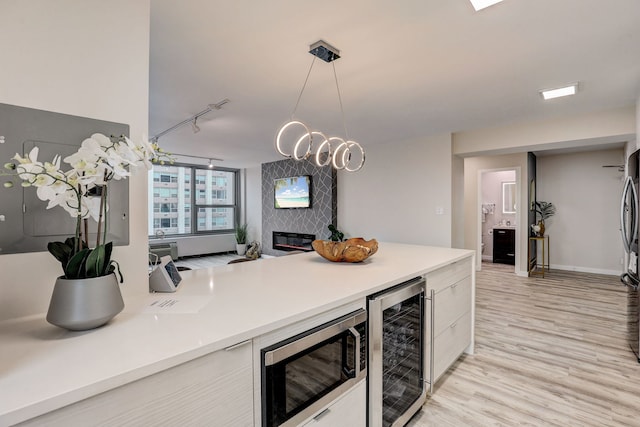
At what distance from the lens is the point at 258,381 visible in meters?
0.93

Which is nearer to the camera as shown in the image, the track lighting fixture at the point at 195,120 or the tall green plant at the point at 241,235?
the track lighting fixture at the point at 195,120

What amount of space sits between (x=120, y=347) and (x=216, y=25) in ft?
5.97

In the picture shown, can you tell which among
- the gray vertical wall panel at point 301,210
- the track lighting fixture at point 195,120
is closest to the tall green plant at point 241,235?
the gray vertical wall panel at point 301,210

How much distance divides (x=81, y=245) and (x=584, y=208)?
7.29m

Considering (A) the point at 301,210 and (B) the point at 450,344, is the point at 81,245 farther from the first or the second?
(A) the point at 301,210

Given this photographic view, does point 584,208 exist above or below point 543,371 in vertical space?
above

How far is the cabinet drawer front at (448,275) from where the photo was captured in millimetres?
1876

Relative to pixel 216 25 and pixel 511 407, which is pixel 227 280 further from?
pixel 511 407

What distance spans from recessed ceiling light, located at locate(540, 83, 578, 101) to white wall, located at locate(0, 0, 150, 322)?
3281mm

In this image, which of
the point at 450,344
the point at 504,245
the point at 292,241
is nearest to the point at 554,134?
the point at 450,344

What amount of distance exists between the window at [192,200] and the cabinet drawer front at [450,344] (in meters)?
6.66

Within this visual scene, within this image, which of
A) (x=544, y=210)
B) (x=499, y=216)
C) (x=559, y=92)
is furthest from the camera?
(x=499, y=216)

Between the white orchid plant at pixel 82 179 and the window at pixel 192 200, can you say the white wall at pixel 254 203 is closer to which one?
the window at pixel 192 200

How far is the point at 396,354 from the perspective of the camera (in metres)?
1.65
